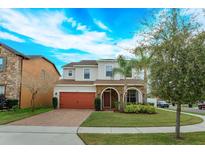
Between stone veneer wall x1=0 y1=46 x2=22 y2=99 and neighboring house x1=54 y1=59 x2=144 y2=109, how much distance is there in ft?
14.3

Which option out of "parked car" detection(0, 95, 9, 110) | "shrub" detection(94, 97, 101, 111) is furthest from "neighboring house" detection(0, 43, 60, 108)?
"shrub" detection(94, 97, 101, 111)

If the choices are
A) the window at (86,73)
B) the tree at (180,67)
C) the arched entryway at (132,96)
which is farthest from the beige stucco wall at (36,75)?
the tree at (180,67)

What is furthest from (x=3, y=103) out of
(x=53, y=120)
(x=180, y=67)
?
(x=180, y=67)

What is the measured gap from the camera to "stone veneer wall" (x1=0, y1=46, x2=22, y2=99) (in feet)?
65.2

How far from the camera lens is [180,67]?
728 centimetres

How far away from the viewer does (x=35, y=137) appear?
8.08 meters

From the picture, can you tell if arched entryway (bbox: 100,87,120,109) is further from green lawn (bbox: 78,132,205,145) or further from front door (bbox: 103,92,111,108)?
green lawn (bbox: 78,132,205,145)

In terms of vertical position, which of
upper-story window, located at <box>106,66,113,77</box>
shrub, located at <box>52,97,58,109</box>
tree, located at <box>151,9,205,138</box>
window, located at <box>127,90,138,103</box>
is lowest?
shrub, located at <box>52,97,58,109</box>

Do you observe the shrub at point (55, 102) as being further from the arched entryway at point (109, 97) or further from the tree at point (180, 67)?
the tree at point (180, 67)

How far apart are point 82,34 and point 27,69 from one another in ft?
29.7

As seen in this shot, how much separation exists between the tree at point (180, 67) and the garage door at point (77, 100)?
15.3m

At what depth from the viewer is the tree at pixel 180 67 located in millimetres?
7145
